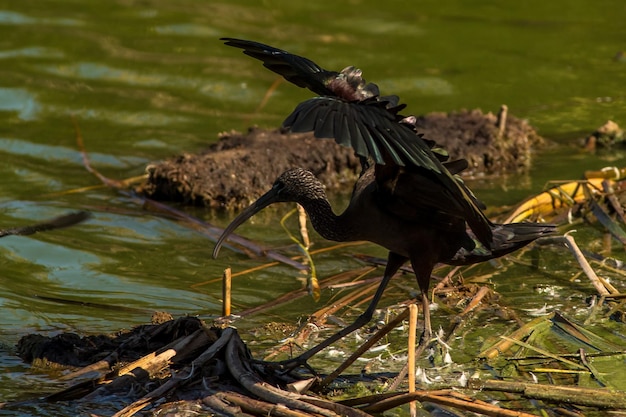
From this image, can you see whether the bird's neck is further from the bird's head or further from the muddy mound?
the muddy mound

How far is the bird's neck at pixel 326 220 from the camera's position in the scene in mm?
5559

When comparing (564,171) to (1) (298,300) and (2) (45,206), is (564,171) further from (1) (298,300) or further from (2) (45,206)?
(2) (45,206)

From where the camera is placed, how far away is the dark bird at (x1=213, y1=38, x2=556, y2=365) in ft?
15.5

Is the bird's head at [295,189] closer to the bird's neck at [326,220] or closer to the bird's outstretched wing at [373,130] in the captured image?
the bird's neck at [326,220]

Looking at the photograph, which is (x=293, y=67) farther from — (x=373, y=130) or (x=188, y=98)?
(x=188, y=98)

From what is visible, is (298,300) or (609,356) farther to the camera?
(298,300)

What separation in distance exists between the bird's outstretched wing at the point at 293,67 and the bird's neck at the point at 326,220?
598 mm

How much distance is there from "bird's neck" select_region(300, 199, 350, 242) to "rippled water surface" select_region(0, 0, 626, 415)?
3.86ft

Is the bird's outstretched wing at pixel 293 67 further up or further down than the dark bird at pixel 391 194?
further up

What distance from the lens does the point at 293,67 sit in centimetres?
533

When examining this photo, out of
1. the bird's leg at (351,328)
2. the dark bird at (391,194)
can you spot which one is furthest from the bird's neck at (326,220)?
→ the bird's leg at (351,328)

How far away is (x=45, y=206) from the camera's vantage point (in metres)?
8.71

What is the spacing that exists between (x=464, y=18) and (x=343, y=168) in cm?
477

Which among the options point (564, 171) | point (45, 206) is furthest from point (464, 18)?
point (45, 206)
